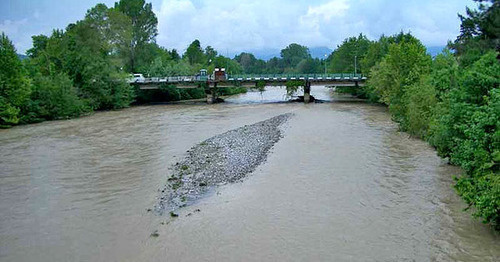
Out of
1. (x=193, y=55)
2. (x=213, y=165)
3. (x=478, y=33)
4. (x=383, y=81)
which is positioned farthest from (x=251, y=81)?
(x=193, y=55)

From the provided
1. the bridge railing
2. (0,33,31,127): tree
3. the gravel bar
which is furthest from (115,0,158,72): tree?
the gravel bar

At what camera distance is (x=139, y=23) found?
9850 cm

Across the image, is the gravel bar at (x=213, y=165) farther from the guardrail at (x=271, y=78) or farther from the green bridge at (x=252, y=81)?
the guardrail at (x=271, y=78)

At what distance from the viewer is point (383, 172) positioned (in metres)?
22.7

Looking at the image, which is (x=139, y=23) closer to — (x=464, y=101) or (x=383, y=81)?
(x=383, y=81)

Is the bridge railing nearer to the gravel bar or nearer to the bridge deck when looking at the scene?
the bridge deck

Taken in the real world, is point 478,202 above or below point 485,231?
above

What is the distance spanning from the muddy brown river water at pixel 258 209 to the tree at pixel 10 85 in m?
16.6

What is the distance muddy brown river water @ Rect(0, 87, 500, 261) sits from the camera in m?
13.5

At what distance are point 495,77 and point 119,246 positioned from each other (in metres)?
16.1

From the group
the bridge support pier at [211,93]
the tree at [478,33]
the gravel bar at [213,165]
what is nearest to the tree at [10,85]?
the gravel bar at [213,165]

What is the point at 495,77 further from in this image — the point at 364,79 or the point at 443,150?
the point at 364,79

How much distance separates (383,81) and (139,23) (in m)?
63.9

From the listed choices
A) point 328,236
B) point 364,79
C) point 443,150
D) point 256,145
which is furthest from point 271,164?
point 364,79
